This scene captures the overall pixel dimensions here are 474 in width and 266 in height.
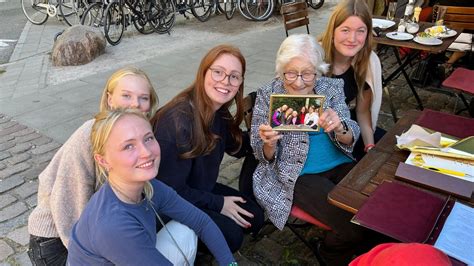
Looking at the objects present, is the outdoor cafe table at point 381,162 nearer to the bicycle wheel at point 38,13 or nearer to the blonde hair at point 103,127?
the blonde hair at point 103,127

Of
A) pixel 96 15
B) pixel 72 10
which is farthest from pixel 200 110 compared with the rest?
pixel 72 10

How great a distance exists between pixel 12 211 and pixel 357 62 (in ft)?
9.39

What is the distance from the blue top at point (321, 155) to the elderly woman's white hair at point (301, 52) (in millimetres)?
410

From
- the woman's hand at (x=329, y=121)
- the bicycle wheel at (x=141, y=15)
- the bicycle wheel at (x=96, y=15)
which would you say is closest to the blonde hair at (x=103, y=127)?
the woman's hand at (x=329, y=121)

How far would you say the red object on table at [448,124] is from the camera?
82.2 inches

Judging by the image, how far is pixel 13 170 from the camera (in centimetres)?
342

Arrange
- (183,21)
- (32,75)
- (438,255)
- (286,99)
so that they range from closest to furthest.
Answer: (438,255)
(286,99)
(32,75)
(183,21)

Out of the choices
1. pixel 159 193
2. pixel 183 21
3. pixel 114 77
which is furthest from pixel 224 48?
pixel 183 21

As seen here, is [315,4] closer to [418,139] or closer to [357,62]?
[357,62]

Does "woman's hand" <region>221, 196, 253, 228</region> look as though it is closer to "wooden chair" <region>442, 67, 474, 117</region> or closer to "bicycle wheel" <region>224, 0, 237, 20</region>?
"wooden chair" <region>442, 67, 474, 117</region>

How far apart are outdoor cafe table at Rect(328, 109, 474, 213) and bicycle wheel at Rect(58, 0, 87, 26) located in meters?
8.13

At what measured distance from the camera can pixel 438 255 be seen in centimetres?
90

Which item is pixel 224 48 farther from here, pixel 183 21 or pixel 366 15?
pixel 183 21

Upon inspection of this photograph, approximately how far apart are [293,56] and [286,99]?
0.39 m
